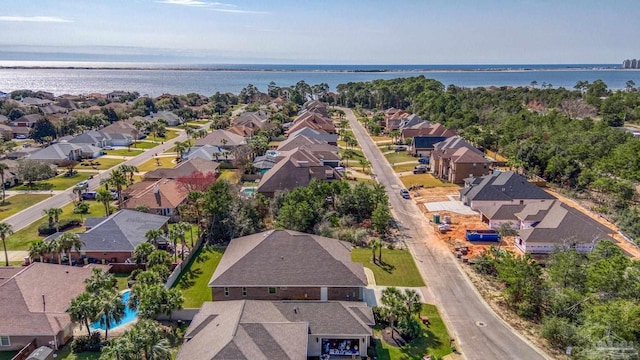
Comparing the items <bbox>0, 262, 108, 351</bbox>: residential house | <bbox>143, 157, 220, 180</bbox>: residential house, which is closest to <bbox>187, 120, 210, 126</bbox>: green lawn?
<bbox>143, 157, 220, 180</bbox>: residential house

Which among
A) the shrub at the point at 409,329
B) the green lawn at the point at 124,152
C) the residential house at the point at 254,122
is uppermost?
the residential house at the point at 254,122

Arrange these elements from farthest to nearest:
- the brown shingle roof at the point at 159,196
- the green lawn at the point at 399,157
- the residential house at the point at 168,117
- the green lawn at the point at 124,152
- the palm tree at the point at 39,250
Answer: the residential house at the point at 168,117 → the green lawn at the point at 124,152 → the green lawn at the point at 399,157 → the brown shingle roof at the point at 159,196 → the palm tree at the point at 39,250

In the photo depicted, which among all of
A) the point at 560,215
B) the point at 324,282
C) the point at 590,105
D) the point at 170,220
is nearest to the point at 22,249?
the point at 170,220

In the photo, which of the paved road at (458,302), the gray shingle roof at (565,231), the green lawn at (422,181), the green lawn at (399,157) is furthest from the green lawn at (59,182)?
the gray shingle roof at (565,231)

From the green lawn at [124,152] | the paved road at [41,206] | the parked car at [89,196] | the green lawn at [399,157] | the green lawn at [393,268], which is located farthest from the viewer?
the green lawn at [124,152]

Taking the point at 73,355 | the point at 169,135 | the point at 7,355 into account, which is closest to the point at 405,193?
the point at 73,355

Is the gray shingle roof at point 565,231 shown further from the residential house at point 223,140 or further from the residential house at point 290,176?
the residential house at point 223,140

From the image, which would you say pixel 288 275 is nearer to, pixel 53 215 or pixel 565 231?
pixel 565 231
